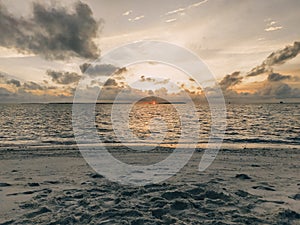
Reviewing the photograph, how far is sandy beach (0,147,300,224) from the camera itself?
635cm

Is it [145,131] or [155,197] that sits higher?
[155,197]

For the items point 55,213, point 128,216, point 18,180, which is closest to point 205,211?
point 128,216

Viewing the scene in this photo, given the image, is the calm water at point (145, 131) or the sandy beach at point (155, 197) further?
the calm water at point (145, 131)

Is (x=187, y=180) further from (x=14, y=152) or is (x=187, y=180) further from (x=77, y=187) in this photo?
(x=14, y=152)

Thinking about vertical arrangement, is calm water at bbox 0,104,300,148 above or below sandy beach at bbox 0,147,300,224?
below

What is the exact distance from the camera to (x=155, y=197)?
775 centimetres

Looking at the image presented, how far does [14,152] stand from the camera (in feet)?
56.5

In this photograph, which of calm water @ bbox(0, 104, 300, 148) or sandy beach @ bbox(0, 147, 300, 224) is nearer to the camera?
sandy beach @ bbox(0, 147, 300, 224)

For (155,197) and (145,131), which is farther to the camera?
(145,131)

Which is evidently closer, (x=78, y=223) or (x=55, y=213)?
(x=78, y=223)

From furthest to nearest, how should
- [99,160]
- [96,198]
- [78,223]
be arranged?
[99,160] < [96,198] < [78,223]

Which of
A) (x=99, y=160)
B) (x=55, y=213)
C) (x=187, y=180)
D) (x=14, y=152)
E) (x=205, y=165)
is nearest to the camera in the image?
(x=55, y=213)

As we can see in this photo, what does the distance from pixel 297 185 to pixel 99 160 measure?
10.2 meters

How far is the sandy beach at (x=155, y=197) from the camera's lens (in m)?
6.35
